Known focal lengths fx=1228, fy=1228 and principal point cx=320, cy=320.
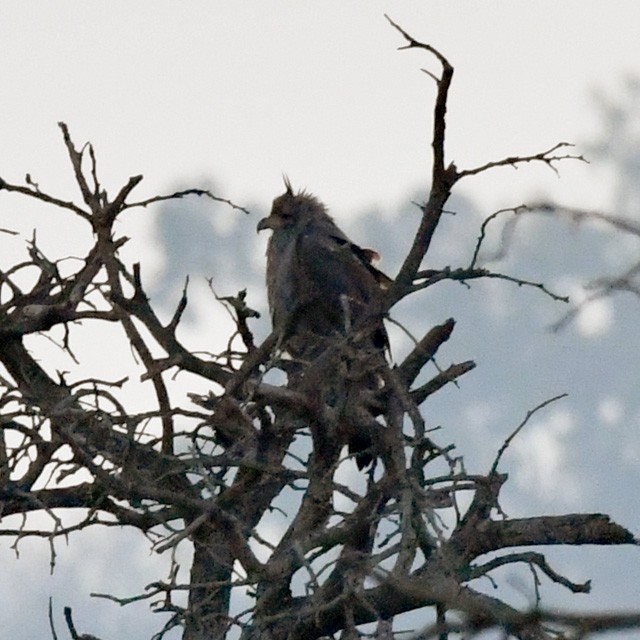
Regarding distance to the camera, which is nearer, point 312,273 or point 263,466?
point 263,466

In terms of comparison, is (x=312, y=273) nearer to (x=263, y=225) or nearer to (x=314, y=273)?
(x=314, y=273)

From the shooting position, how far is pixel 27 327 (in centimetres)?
534

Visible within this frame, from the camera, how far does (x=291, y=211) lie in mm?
8969

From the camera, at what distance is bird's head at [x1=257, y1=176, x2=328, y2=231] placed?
8.89 metres

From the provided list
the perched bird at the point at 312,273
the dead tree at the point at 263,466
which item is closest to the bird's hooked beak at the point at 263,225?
the perched bird at the point at 312,273

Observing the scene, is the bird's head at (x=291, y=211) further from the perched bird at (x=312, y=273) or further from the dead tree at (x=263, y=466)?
the dead tree at (x=263, y=466)

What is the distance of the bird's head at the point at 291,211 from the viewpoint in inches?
350

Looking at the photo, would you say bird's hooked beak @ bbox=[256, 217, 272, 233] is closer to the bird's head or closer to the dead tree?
the bird's head

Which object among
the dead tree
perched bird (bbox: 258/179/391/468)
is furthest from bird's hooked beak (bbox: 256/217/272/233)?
the dead tree

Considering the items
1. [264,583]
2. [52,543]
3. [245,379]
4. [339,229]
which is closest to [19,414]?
[52,543]

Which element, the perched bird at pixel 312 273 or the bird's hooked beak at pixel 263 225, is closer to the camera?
the perched bird at pixel 312 273

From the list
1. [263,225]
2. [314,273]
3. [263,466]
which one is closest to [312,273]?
[314,273]

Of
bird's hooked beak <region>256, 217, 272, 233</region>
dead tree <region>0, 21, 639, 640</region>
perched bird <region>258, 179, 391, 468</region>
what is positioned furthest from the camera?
bird's hooked beak <region>256, 217, 272, 233</region>

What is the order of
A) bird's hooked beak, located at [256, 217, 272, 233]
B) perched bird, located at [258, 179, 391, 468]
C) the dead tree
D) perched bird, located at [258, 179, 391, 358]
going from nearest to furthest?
1. the dead tree
2. perched bird, located at [258, 179, 391, 468]
3. perched bird, located at [258, 179, 391, 358]
4. bird's hooked beak, located at [256, 217, 272, 233]
